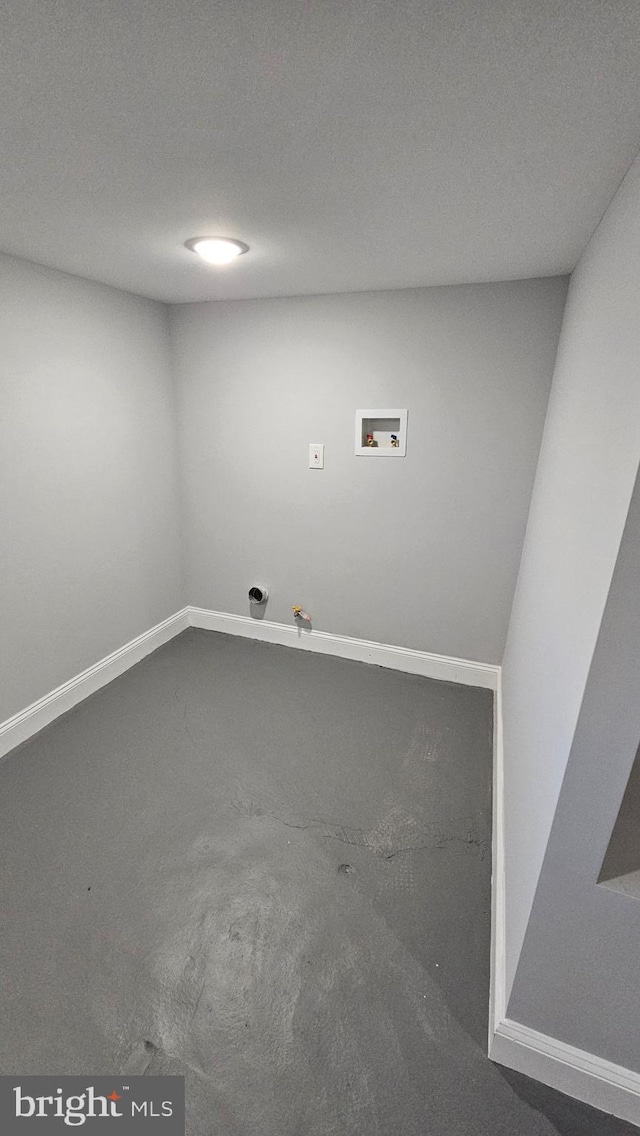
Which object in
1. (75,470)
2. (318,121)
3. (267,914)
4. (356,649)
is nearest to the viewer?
(318,121)

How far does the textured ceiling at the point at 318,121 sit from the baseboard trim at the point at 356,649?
6.24 ft

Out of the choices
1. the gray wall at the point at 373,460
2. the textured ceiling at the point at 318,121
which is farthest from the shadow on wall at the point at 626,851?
the gray wall at the point at 373,460

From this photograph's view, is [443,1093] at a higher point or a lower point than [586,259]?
lower

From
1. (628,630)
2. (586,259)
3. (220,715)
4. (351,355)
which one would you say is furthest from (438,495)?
(628,630)

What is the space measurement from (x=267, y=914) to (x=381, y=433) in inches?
81.4

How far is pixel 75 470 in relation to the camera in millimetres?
2328

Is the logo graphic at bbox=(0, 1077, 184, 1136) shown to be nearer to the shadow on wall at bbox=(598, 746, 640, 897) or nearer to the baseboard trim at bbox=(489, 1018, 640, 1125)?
the baseboard trim at bbox=(489, 1018, 640, 1125)

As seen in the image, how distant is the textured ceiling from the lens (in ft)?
2.31

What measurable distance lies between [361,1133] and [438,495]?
2174mm

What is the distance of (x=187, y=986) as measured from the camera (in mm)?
1288

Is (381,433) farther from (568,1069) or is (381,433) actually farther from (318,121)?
(568,1069)

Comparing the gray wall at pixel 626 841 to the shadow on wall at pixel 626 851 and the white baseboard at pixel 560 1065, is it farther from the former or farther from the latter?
the white baseboard at pixel 560 1065

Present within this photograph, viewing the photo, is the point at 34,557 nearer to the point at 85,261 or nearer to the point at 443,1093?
the point at 85,261

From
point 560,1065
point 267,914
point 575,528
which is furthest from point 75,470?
point 560,1065
